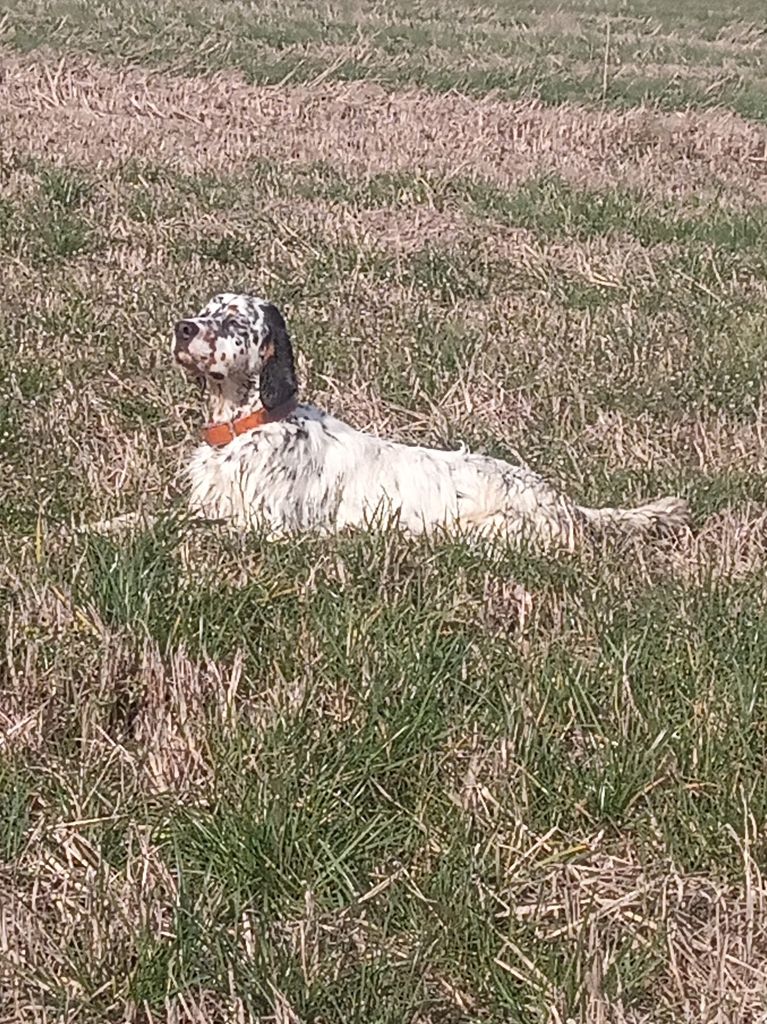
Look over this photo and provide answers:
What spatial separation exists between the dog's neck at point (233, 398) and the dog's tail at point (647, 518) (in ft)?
4.31

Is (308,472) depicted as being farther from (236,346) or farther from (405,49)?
(405,49)

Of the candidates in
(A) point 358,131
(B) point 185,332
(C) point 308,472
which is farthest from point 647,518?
(A) point 358,131

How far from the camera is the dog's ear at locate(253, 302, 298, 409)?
17.3 feet

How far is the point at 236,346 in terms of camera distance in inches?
205

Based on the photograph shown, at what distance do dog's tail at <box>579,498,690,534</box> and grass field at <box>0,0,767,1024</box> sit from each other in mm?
128

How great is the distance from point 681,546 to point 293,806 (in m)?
2.55

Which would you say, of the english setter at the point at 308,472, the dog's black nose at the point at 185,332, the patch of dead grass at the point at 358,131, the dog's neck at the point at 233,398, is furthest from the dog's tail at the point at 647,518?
the patch of dead grass at the point at 358,131

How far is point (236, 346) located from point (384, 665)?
184cm

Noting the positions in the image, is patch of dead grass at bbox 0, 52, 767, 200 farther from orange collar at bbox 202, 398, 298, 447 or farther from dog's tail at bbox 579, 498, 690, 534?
dog's tail at bbox 579, 498, 690, 534

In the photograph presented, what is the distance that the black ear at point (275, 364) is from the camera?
17.3ft

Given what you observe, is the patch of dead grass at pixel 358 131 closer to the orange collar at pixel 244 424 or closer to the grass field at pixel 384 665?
the grass field at pixel 384 665

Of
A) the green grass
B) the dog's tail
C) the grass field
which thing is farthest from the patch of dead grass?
the dog's tail

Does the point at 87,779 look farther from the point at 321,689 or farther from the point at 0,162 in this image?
the point at 0,162

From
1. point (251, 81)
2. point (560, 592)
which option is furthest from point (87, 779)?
point (251, 81)
